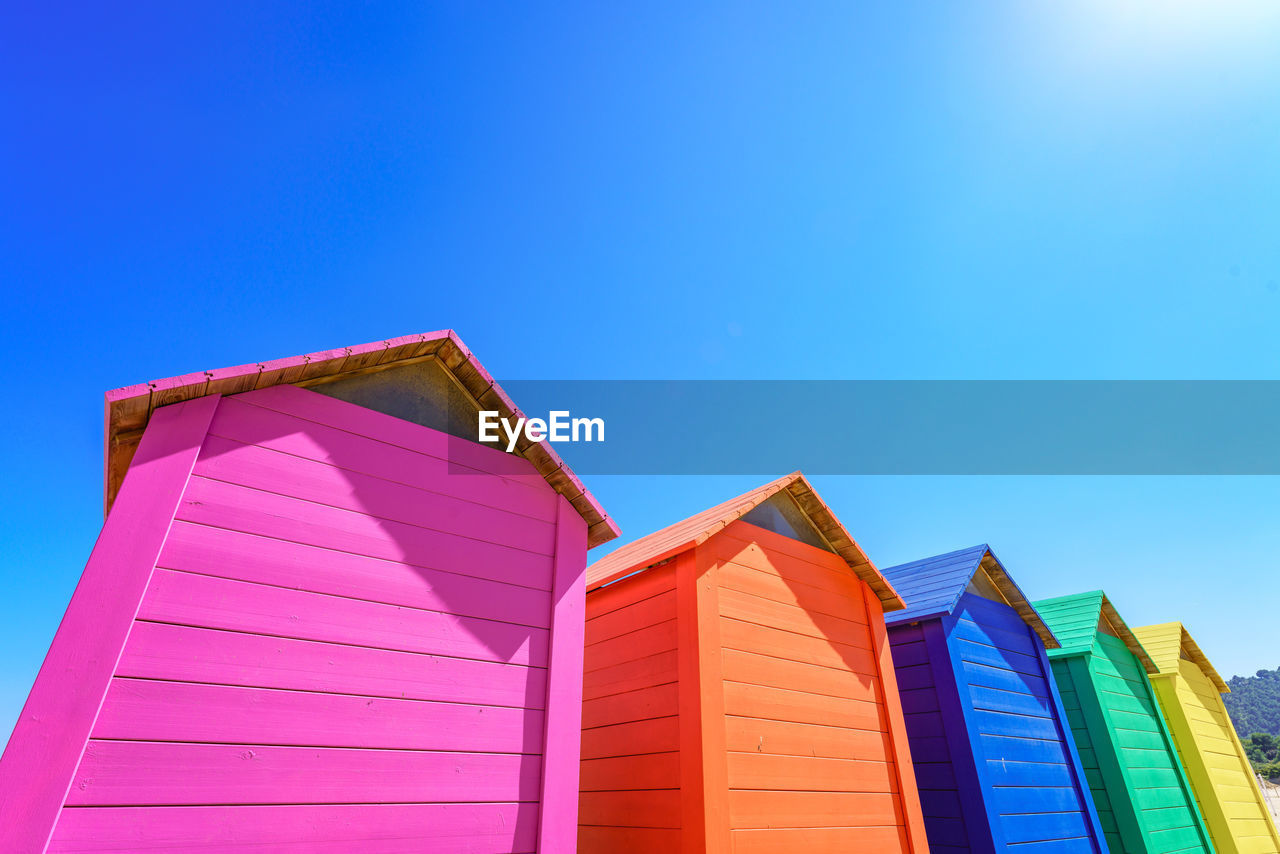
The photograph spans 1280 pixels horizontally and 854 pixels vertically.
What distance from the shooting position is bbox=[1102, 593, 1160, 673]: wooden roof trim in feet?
36.6

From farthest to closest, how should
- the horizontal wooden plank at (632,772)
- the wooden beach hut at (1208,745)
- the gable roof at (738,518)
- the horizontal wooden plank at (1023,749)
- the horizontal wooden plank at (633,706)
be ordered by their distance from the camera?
1. the wooden beach hut at (1208,745)
2. the horizontal wooden plank at (1023,749)
3. the gable roof at (738,518)
4. the horizontal wooden plank at (633,706)
5. the horizontal wooden plank at (632,772)

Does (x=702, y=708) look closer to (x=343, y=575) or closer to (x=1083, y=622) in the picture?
Answer: (x=343, y=575)

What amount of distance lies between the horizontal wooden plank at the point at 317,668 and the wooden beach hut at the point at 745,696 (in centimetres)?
158

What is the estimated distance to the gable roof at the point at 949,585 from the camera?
850 cm

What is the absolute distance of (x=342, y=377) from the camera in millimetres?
4898

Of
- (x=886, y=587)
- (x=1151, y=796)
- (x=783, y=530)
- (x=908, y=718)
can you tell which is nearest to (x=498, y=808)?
(x=783, y=530)

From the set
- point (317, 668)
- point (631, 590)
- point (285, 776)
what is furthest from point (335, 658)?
point (631, 590)

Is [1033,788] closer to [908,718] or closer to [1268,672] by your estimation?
[908,718]

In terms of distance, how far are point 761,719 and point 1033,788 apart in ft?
15.6

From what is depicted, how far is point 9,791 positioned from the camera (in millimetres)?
2912

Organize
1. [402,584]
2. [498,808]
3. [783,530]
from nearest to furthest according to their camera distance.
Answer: [498,808]
[402,584]
[783,530]

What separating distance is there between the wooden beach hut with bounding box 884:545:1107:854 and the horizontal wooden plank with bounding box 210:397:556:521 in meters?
5.70

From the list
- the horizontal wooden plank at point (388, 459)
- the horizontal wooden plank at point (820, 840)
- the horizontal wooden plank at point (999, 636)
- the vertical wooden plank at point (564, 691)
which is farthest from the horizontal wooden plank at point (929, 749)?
the horizontal wooden plank at point (388, 459)

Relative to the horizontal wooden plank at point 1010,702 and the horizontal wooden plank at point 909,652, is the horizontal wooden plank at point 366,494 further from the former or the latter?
the horizontal wooden plank at point 1010,702
